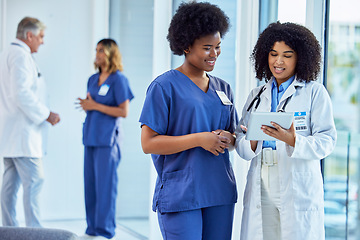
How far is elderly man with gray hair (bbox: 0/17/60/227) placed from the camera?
145 inches

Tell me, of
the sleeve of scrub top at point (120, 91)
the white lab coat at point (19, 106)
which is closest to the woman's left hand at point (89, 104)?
the sleeve of scrub top at point (120, 91)

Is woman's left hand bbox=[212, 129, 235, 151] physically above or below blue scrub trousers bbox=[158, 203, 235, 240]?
above

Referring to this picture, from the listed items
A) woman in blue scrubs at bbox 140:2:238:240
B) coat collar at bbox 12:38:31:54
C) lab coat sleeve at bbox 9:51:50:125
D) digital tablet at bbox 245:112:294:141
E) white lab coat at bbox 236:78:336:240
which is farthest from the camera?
coat collar at bbox 12:38:31:54

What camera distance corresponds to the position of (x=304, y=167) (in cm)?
195

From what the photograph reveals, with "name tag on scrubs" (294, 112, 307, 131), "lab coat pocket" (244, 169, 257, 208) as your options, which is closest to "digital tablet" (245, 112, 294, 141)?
"name tag on scrubs" (294, 112, 307, 131)

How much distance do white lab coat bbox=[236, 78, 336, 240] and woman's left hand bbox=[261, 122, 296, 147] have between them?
3cm

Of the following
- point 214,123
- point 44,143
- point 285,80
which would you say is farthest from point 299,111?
point 44,143

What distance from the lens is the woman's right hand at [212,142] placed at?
1.95 meters

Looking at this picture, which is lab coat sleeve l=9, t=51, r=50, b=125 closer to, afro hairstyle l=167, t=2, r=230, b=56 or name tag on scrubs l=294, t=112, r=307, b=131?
afro hairstyle l=167, t=2, r=230, b=56

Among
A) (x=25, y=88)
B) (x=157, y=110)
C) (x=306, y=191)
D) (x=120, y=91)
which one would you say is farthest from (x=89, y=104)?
(x=306, y=191)

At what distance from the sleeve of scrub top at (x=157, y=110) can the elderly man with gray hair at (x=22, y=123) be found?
192 centimetres

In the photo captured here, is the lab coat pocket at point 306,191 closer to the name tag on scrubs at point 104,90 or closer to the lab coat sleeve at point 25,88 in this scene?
the name tag on scrubs at point 104,90

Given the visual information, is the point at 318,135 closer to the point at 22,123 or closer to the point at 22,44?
the point at 22,123

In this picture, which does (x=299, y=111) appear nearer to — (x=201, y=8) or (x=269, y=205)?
(x=269, y=205)
